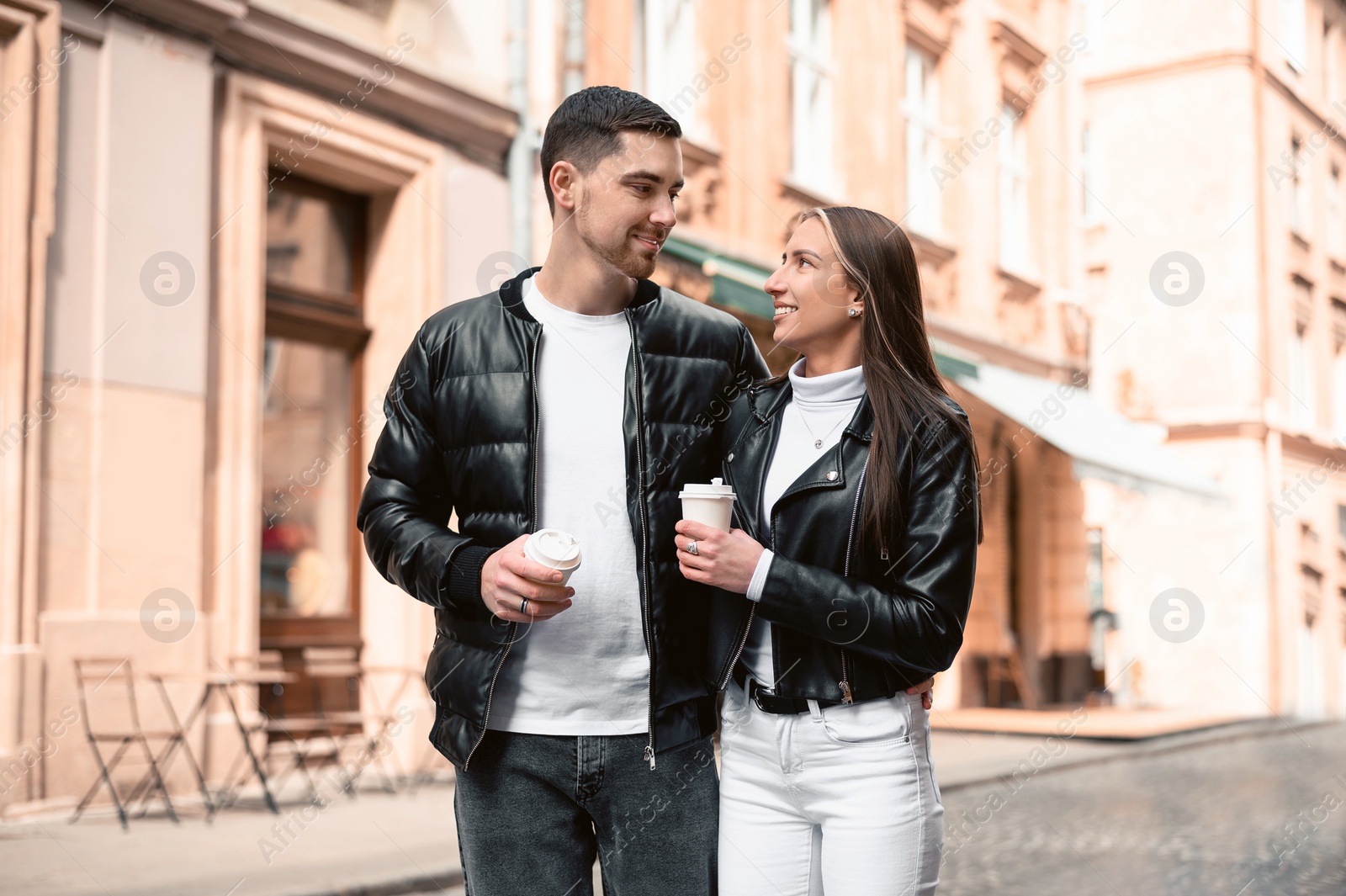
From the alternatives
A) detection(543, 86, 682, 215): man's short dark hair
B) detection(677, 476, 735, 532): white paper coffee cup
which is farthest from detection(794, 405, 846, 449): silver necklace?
detection(543, 86, 682, 215): man's short dark hair

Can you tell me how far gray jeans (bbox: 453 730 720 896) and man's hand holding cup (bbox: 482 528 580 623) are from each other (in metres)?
0.30

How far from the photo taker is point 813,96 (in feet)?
45.7

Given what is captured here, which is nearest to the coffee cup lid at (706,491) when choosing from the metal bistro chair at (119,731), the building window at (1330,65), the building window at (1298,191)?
the metal bistro chair at (119,731)

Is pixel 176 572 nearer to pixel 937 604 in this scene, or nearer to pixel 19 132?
pixel 19 132

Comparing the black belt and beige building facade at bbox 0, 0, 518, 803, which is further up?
beige building facade at bbox 0, 0, 518, 803

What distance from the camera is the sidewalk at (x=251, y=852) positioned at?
18.1 ft

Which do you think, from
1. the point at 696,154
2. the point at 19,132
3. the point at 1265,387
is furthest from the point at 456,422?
the point at 1265,387

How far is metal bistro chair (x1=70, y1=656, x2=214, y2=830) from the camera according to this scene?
690 cm

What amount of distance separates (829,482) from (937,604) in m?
0.26

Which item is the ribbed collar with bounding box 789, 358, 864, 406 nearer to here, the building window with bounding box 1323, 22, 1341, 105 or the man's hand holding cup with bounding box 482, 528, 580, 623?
the man's hand holding cup with bounding box 482, 528, 580, 623

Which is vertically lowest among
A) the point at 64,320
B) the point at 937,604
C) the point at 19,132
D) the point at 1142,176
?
the point at 937,604

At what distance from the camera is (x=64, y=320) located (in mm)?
7203

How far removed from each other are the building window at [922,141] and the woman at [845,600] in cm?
1349

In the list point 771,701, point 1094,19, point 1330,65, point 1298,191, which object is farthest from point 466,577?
point 1330,65
